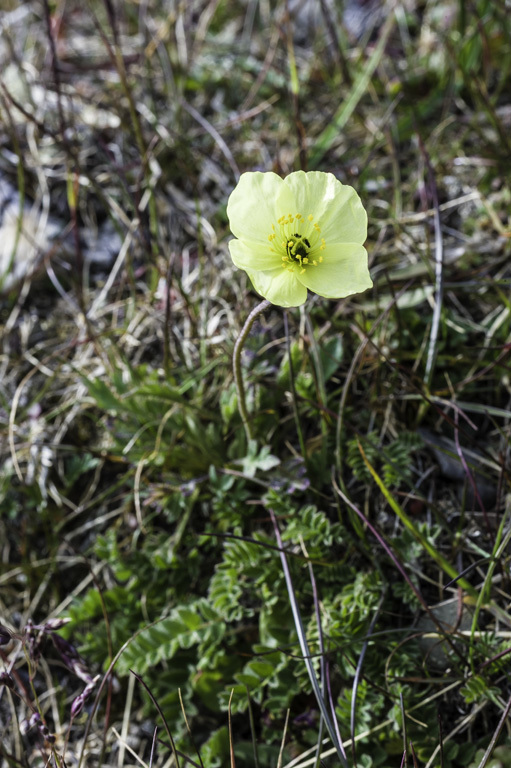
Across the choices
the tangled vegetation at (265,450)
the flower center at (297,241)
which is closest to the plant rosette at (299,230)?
the flower center at (297,241)

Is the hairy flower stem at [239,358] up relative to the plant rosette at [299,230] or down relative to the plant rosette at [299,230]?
down

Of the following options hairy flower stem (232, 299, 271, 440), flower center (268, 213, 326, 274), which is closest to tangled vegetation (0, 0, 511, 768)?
hairy flower stem (232, 299, 271, 440)

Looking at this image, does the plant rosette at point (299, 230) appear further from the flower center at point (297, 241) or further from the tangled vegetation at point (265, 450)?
the tangled vegetation at point (265, 450)

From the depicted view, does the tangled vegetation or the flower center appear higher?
the flower center

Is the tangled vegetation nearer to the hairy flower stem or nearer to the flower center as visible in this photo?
the hairy flower stem

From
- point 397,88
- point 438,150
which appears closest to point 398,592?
point 438,150

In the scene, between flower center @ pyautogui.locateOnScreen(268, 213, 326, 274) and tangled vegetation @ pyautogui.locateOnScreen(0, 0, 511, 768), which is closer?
flower center @ pyautogui.locateOnScreen(268, 213, 326, 274)

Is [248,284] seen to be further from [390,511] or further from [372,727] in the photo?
[372,727]
